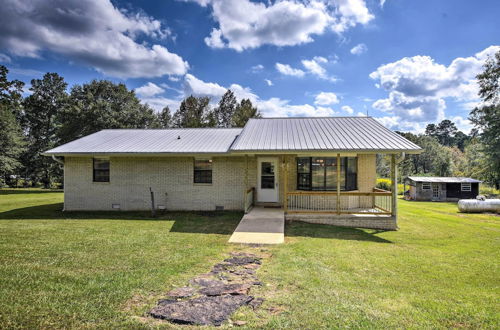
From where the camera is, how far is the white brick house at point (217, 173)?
1113cm

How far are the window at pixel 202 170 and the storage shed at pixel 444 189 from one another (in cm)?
2438

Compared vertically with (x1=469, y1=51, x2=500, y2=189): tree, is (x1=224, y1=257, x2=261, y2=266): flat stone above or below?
below

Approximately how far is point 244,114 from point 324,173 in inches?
1060

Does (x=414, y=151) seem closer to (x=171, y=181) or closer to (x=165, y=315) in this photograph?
(x=165, y=315)

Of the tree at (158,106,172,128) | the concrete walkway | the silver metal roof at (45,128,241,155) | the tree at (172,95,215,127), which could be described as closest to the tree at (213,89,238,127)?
the tree at (172,95,215,127)

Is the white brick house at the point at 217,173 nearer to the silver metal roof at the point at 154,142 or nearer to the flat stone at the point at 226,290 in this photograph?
the silver metal roof at the point at 154,142

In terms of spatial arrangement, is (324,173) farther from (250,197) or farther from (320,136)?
(250,197)

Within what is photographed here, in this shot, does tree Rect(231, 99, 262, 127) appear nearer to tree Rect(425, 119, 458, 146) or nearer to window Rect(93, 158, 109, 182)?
window Rect(93, 158, 109, 182)

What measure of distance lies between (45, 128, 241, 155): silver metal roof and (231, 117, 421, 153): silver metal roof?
1658 mm

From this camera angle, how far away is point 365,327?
10.5 ft

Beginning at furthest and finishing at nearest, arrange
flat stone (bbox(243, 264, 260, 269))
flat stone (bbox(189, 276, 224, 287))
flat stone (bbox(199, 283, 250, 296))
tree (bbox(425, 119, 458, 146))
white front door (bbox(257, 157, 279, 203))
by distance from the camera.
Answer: tree (bbox(425, 119, 458, 146)) → white front door (bbox(257, 157, 279, 203)) → flat stone (bbox(243, 264, 260, 269)) → flat stone (bbox(189, 276, 224, 287)) → flat stone (bbox(199, 283, 250, 296))

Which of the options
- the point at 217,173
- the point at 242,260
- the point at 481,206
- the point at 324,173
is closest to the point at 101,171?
the point at 217,173

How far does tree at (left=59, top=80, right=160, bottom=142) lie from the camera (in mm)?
27797

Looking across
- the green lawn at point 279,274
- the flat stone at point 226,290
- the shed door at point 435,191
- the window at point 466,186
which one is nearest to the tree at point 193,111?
the shed door at point 435,191
